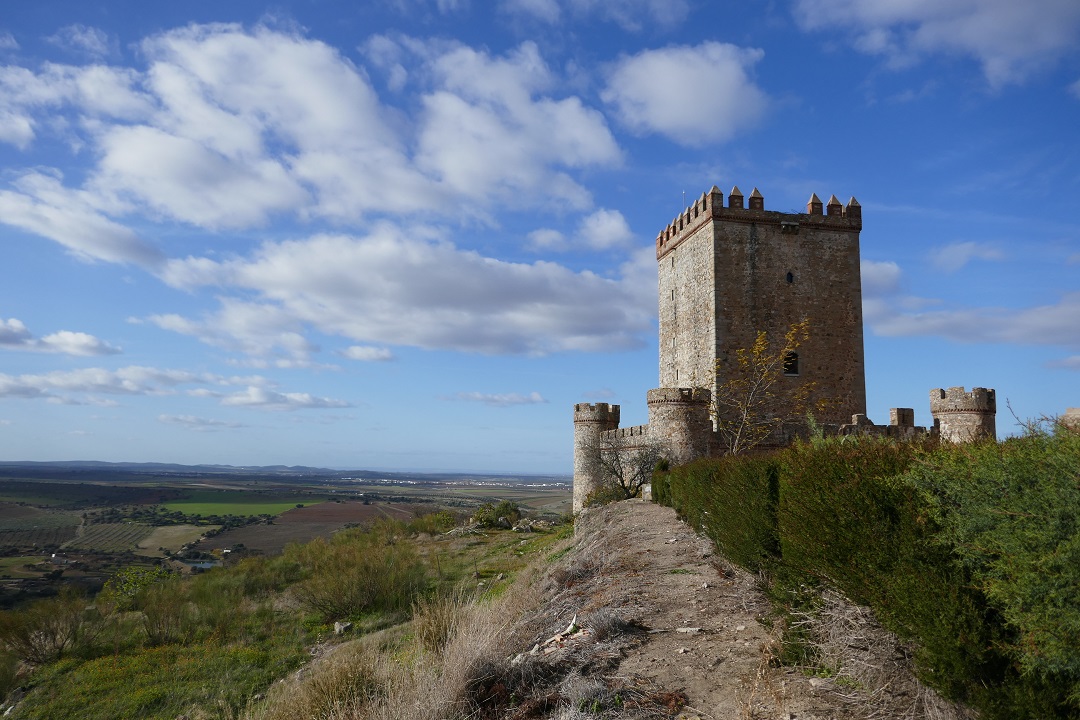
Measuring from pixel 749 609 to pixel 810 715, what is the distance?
2449 mm

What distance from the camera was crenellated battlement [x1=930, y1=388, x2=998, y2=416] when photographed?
2005 cm

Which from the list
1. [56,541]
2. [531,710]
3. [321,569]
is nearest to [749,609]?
[531,710]

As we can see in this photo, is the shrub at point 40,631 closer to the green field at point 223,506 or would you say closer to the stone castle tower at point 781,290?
the stone castle tower at point 781,290

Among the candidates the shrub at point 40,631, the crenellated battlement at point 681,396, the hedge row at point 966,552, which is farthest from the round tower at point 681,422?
the shrub at point 40,631

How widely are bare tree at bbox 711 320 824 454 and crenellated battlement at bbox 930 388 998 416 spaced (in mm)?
4508

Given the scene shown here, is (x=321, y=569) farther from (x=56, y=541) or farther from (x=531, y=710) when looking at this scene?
(x=56, y=541)

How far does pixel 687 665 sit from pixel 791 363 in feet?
70.0

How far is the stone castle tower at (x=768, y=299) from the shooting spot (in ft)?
80.3

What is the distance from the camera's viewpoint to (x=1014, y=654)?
3.40 meters

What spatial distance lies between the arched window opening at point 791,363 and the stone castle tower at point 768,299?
5cm

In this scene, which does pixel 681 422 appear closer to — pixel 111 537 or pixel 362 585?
pixel 362 585

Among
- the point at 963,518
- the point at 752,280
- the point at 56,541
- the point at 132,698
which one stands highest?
the point at 752,280

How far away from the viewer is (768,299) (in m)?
24.9

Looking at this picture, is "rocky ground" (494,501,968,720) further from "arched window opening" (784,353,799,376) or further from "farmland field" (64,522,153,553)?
"farmland field" (64,522,153,553)
